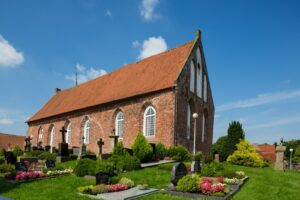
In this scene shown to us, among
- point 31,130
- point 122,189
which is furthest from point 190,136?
point 31,130

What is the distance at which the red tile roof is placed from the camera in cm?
2756

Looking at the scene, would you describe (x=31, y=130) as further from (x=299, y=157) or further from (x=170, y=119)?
(x=299, y=157)

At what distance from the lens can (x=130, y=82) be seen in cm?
3138

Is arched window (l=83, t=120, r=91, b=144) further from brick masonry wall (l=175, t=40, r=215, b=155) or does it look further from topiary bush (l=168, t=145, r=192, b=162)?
topiary bush (l=168, t=145, r=192, b=162)

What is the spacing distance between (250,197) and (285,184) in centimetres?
378

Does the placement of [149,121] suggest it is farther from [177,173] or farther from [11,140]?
[11,140]

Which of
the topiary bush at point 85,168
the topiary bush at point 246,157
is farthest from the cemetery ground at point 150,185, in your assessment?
the topiary bush at point 246,157

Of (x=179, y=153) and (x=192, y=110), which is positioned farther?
(x=192, y=110)

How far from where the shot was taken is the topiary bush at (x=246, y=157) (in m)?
26.2

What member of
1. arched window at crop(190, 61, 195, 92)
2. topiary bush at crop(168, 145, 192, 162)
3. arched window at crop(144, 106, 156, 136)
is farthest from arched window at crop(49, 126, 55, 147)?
topiary bush at crop(168, 145, 192, 162)

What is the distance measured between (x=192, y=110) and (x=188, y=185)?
16625mm

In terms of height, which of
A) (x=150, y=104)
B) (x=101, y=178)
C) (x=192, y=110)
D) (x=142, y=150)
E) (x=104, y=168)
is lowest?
(x=101, y=178)

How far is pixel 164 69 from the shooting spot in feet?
94.4

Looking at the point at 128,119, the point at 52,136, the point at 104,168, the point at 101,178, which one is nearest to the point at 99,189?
the point at 101,178
